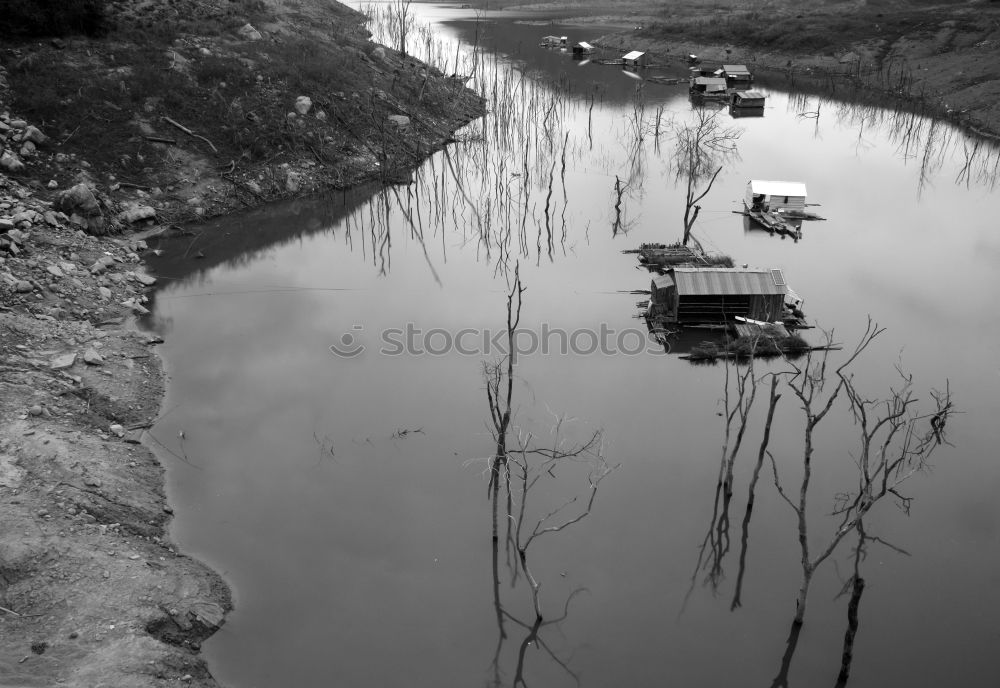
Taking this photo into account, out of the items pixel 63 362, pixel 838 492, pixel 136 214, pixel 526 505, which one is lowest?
pixel 526 505

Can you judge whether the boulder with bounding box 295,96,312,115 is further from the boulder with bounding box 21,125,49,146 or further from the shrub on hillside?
the boulder with bounding box 21,125,49,146

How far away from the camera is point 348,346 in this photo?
75.4 feet

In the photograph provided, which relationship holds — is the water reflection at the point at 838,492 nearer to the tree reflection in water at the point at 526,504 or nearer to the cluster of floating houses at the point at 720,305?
the cluster of floating houses at the point at 720,305

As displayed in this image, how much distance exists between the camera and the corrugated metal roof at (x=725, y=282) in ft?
79.0

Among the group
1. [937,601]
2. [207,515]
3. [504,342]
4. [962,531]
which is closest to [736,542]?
[937,601]

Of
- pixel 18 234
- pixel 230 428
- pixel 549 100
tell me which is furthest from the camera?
pixel 549 100

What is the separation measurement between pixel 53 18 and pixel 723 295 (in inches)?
1301

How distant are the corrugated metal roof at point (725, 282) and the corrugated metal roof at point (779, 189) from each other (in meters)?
10.2

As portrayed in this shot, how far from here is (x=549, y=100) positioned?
51.1 meters

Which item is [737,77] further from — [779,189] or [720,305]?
[720,305]

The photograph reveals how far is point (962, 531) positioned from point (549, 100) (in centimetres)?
4064

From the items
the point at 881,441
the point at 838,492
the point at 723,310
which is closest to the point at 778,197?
the point at 723,310

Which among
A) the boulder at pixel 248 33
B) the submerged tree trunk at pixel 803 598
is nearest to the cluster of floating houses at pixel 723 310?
the submerged tree trunk at pixel 803 598

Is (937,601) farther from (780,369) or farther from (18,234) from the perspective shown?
(18,234)
